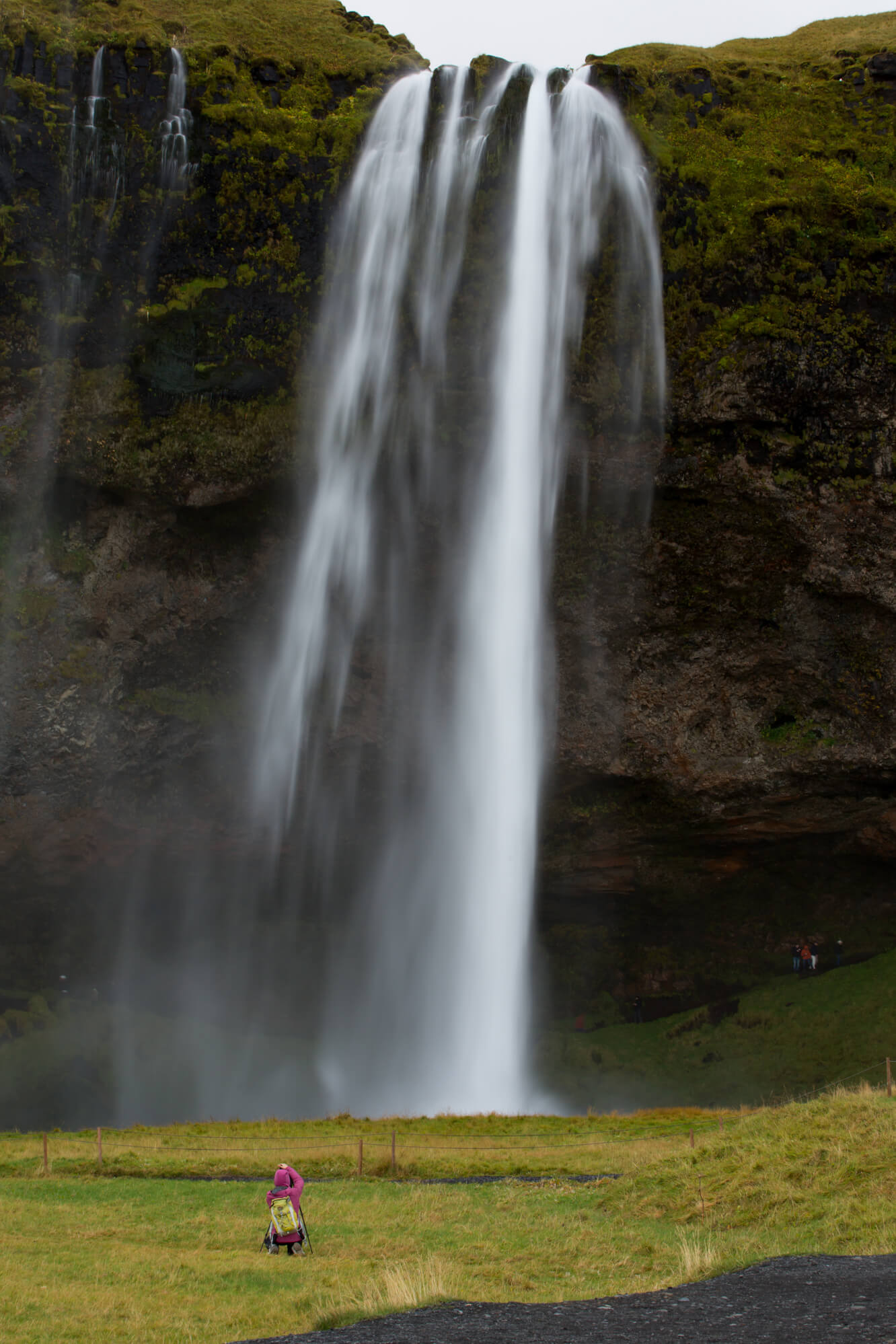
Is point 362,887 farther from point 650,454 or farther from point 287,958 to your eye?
point 650,454

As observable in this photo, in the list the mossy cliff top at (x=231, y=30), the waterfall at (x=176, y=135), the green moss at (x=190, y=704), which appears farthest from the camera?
the green moss at (x=190, y=704)

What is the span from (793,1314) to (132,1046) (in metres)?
28.4

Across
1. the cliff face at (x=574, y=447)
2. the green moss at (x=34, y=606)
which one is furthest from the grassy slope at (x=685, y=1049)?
the green moss at (x=34, y=606)

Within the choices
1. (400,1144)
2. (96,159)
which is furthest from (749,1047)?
(96,159)

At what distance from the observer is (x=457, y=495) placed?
29922mm

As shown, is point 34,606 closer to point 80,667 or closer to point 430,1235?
point 80,667

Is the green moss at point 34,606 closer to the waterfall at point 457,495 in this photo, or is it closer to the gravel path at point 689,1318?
the waterfall at point 457,495

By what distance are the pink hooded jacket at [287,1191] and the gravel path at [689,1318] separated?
3.52 meters

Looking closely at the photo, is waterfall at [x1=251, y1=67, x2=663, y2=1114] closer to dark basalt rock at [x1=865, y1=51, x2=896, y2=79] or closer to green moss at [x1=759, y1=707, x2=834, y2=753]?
green moss at [x1=759, y1=707, x2=834, y2=753]

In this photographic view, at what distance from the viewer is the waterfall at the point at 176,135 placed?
29.5 meters

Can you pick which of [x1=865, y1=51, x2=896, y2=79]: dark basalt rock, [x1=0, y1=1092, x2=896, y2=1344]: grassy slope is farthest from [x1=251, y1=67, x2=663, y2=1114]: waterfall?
[x1=0, y1=1092, x2=896, y2=1344]: grassy slope

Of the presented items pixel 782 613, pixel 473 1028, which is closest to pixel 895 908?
pixel 782 613

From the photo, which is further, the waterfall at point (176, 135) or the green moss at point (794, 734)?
the green moss at point (794, 734)

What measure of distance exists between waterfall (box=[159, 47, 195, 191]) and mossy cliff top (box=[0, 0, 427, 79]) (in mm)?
1096
